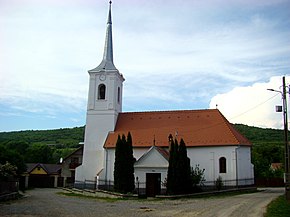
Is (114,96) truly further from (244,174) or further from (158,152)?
(244,174)

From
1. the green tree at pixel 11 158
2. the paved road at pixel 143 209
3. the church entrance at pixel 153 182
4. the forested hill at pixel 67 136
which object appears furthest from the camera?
the forested hill at pixel 67 136

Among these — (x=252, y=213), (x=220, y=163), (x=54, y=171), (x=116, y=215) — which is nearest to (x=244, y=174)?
(x=220, y=163)

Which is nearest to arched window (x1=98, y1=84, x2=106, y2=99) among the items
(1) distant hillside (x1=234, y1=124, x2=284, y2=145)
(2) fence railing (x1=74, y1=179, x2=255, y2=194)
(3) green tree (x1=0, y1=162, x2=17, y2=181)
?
(2) fence railing (x1=74, y1=179, x2=255, y2=194)

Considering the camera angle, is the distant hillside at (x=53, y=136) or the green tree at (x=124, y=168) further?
the distant hillside at (x=53, y=136)

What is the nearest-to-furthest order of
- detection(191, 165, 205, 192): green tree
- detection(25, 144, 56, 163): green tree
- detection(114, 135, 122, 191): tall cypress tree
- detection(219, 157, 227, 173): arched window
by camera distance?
1. detection(114, 135, 122, 191): tall cypress tree
2. detection(191, 165, 205, 192): green tree
3. detection(219, 157, 227, 173): arched window
4. detection(25, 144, 56, 163): green tree

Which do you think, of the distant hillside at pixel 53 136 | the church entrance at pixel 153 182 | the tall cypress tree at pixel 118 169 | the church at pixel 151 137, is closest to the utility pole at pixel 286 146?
the church at pixel 151 137

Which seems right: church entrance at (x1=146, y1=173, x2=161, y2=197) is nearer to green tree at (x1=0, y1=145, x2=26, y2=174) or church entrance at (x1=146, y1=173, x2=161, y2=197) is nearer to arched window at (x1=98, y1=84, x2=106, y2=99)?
arched window at (x1=98, y1=84, x2=106, y2=99)

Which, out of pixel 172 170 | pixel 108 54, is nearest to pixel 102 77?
pixel 108 54

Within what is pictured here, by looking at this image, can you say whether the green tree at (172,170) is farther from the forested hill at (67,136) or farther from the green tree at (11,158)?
the forested hill at (67,136)

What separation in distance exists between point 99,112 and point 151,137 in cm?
691

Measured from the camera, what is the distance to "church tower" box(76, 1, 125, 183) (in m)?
38.1

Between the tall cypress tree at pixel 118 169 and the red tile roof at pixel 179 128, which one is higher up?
the red tile roof at pixel 179 128

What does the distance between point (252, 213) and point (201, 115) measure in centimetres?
2148

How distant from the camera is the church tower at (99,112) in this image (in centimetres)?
3809
